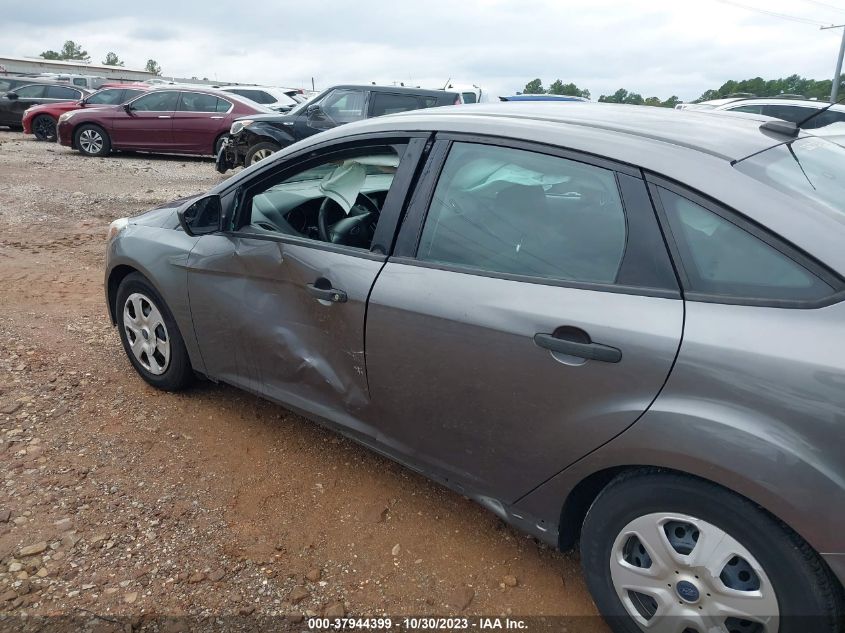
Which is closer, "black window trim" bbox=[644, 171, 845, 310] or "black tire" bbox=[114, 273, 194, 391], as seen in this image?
"black window trim" bbox=[644, 171, 845, 310]

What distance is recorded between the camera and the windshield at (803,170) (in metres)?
1.83

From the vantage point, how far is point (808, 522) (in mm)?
1564

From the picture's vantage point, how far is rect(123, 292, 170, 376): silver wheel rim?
345cm

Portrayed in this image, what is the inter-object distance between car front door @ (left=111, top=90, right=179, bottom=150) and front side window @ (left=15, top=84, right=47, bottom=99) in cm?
781

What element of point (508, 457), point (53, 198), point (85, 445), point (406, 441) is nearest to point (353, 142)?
point (406, 441)

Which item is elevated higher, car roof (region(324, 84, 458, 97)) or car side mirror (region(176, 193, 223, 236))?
car roof (region(324, 84, 458, 97))

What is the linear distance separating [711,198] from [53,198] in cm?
957

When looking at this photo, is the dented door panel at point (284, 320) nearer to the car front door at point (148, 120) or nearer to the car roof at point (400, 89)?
the car roof at point (400, 89)

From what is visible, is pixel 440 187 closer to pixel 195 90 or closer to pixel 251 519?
pixel 251 519

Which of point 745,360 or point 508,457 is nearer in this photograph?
point 745,360

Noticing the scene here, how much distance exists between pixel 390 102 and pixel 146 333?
7.74m

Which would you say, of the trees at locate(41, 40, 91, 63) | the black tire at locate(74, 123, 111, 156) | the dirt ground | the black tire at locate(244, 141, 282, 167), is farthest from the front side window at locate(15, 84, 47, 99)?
the trees at locate(41, 40, 91, 63)

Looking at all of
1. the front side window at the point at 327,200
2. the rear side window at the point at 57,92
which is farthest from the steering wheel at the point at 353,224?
the rear side window at the point at 57,92

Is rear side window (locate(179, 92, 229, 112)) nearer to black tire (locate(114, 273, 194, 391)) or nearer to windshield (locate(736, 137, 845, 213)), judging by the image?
black tire (locate(114, 273, 194, 391))
